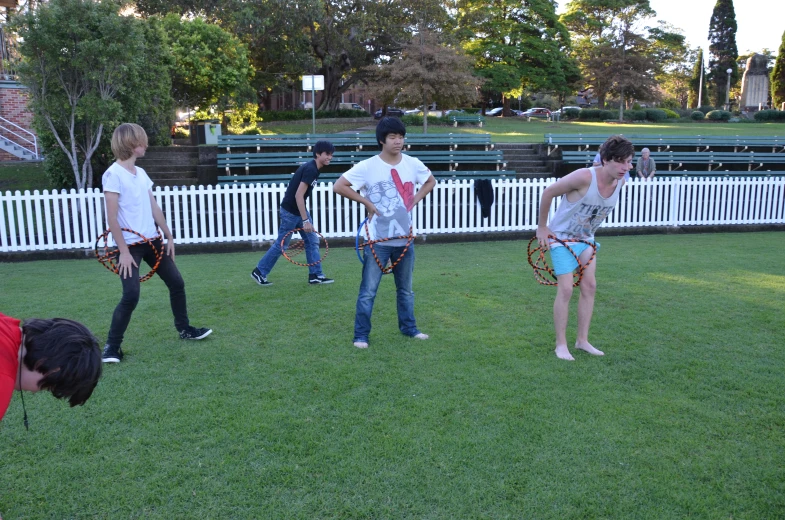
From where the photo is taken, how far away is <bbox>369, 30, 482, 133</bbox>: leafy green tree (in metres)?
21.5

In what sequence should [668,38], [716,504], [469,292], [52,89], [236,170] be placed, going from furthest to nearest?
[668,38]
[236,170]
[52,89]
[469,292]
[716,504]

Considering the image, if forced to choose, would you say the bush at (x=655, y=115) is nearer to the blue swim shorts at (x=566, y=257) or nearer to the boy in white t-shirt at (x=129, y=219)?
the blue swim shorts at (x=566, y=257)

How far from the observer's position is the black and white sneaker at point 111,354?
481 centimetres

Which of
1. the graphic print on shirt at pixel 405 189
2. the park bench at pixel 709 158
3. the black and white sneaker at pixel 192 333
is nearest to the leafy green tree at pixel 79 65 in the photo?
the black and white sneaker at pixel 192 333

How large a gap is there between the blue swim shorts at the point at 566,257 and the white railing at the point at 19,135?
61.2 ft

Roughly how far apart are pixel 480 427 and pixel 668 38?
166ft

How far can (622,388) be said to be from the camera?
429cm

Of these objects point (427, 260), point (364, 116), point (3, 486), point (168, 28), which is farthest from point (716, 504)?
point (364, 116)

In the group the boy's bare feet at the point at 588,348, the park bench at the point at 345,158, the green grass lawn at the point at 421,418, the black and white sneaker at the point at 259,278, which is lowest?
the green grass lawn at the point at 421,418

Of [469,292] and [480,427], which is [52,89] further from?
[480,427]

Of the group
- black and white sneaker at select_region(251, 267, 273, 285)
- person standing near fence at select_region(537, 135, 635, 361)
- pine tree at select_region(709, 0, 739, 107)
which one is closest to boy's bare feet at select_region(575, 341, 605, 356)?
person standing near fence at select_region(537, 135, 635, 361)

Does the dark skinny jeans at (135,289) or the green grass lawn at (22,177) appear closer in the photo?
the dark skinny jeans at (135,289)

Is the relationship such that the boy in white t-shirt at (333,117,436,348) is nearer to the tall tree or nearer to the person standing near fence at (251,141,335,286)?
the person standing near fence at (251,141,335,286)

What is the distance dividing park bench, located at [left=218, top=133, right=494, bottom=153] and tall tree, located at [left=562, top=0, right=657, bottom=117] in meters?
25.7
